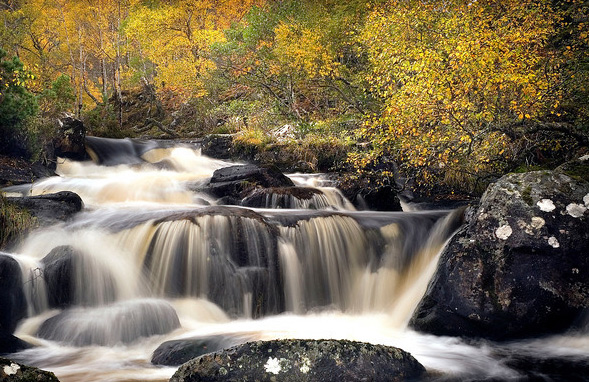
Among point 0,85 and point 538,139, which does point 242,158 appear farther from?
point 538,139

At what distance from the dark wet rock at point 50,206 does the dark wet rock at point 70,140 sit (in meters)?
6.86

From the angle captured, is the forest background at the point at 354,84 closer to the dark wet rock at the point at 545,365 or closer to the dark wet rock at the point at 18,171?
the dark wet rock at the point at 18,171

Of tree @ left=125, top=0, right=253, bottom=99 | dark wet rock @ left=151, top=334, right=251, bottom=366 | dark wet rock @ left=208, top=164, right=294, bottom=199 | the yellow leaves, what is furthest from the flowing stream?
tree @ left=125, top=0, right=253, bottom=99

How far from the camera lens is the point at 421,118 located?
849 centimetres

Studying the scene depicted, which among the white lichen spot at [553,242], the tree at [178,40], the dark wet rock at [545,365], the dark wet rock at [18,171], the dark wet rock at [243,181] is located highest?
the tree at [178,40]

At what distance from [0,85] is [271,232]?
31.4 feet

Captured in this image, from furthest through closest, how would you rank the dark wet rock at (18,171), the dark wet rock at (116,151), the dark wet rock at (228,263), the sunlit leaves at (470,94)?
1. the dark wet rock at (116,151)
2. the dark wet rock at (18,171)
3. the sunlit leaves at (470,94)
4. the dark wet rock at (228,263)

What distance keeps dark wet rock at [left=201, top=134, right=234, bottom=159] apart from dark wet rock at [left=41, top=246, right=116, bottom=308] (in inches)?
408

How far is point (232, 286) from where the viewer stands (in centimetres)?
781

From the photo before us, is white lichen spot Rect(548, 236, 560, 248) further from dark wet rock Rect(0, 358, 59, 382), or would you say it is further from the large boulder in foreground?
dark wet rock Rect(0, 358, 59, 382)

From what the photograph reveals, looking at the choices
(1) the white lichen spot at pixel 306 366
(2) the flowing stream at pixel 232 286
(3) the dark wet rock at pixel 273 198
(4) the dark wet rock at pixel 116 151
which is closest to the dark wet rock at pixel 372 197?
(3) the dark wet rock at pixel 273 198

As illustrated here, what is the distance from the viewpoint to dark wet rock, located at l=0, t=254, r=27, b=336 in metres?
6.55

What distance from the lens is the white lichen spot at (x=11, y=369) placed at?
10.5ft

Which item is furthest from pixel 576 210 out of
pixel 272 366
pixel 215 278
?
pixel 215 278
